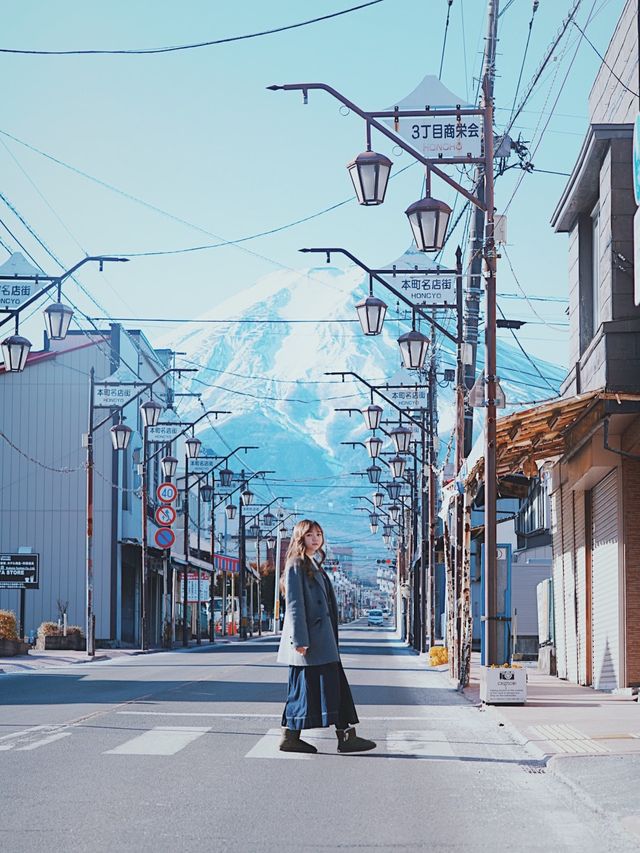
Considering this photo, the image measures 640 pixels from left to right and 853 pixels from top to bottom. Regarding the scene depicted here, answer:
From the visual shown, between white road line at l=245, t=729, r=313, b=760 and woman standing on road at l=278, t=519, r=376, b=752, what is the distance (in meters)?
0.24

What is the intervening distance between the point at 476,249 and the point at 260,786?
17.4m

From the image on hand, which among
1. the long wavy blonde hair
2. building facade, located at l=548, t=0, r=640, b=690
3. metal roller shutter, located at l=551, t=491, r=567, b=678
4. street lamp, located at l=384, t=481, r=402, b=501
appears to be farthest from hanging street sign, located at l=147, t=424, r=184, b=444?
the long wavy blonde hair

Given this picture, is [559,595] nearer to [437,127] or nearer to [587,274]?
[587,274]

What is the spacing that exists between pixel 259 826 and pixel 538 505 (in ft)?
124

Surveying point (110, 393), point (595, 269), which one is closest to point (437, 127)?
point (595, 269)

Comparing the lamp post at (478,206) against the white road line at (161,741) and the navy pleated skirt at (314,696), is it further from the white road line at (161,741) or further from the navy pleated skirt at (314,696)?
the navy pleated skirt at (314,696)

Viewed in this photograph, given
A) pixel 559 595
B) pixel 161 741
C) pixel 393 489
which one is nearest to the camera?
pixel 161 741

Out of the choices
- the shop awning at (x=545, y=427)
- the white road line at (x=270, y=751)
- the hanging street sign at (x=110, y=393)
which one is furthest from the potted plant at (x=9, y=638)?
the white road line at (x=270, y=751)

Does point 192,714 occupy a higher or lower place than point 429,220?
lower

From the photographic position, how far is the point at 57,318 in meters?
23.7

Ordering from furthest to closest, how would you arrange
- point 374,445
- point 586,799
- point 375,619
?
point 375,619, point 374,445, point 586,799

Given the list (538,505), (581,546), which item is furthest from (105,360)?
(581,546)

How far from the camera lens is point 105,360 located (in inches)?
2074

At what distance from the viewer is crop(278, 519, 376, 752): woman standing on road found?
1121cm
